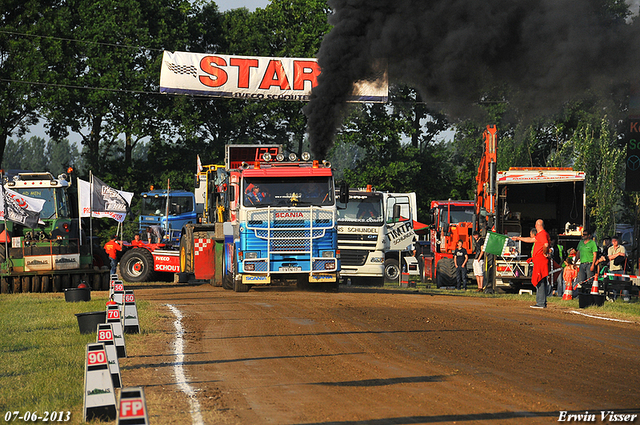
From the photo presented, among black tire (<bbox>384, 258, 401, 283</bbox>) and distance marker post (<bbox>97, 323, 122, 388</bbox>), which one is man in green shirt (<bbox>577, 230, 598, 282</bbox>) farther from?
distance marker post (<bbox>97, 323, 122, 388</bbox>)

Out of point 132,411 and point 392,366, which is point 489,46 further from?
point 132,411

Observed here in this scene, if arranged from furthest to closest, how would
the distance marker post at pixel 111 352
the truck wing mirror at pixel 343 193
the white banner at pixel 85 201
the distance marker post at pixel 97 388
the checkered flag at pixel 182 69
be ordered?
the checkered flag at pixel 182 69, the white banner at pixel 85 201, the truck wing mirror at pixel 343 193, the distance marker post at pixel 111 352, the distance marker post at pixel 97 388

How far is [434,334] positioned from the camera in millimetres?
13250

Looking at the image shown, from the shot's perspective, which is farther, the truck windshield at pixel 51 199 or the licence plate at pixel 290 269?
the truck windshield at pixel 51 199

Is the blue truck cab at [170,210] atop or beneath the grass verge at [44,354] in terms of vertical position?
atop

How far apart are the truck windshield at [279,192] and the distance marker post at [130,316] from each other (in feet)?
25.4

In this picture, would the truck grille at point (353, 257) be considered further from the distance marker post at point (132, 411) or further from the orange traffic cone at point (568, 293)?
the distance marker post at point (132, 411)

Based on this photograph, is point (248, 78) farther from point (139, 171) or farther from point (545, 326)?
point (545, 326)

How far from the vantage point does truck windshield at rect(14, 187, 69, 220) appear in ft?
80.9

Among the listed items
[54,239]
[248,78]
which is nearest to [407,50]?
[54,239]

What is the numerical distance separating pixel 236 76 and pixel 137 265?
414 inches

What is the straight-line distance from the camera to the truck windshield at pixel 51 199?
24672 millimetres

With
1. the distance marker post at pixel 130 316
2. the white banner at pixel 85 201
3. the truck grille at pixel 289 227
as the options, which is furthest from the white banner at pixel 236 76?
the distance marker post at pixel 130 316

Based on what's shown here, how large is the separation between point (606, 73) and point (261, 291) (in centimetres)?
1330
